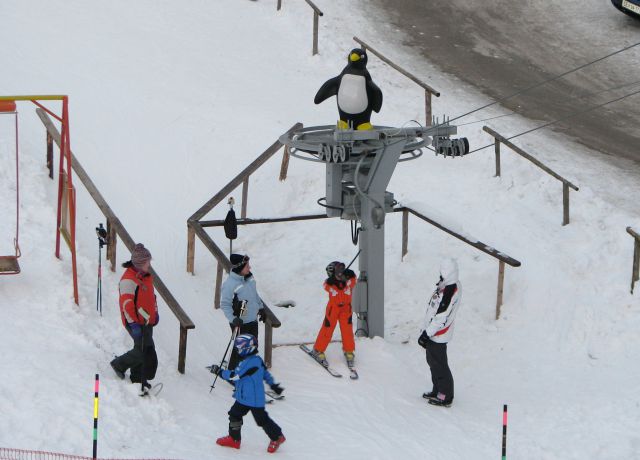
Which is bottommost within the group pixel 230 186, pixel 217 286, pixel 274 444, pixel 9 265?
Result: pixel 274 444

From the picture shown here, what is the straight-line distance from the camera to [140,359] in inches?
395

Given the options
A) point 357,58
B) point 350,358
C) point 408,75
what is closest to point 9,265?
point 350,358

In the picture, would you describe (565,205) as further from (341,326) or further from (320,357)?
(320,357)

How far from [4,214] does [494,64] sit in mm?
10848

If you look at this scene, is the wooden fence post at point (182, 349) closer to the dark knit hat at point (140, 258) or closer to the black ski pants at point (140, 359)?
the black ski pants at point (140, 359)

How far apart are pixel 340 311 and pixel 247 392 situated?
2725mm

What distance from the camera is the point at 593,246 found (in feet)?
45.3

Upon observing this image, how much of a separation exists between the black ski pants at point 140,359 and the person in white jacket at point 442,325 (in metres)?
2.81

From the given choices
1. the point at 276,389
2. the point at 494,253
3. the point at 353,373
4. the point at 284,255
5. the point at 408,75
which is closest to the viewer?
the point at 276,389

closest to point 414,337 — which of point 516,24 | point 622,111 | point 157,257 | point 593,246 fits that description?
point 593,246

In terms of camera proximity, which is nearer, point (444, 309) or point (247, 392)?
point (247, 392)

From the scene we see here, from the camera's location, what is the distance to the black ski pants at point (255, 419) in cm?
940

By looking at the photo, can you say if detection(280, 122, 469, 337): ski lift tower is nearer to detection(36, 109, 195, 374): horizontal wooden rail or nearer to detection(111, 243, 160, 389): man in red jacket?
detection(36, 109, 195, 374): horizontal wooden rail

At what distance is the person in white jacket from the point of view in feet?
36.5
